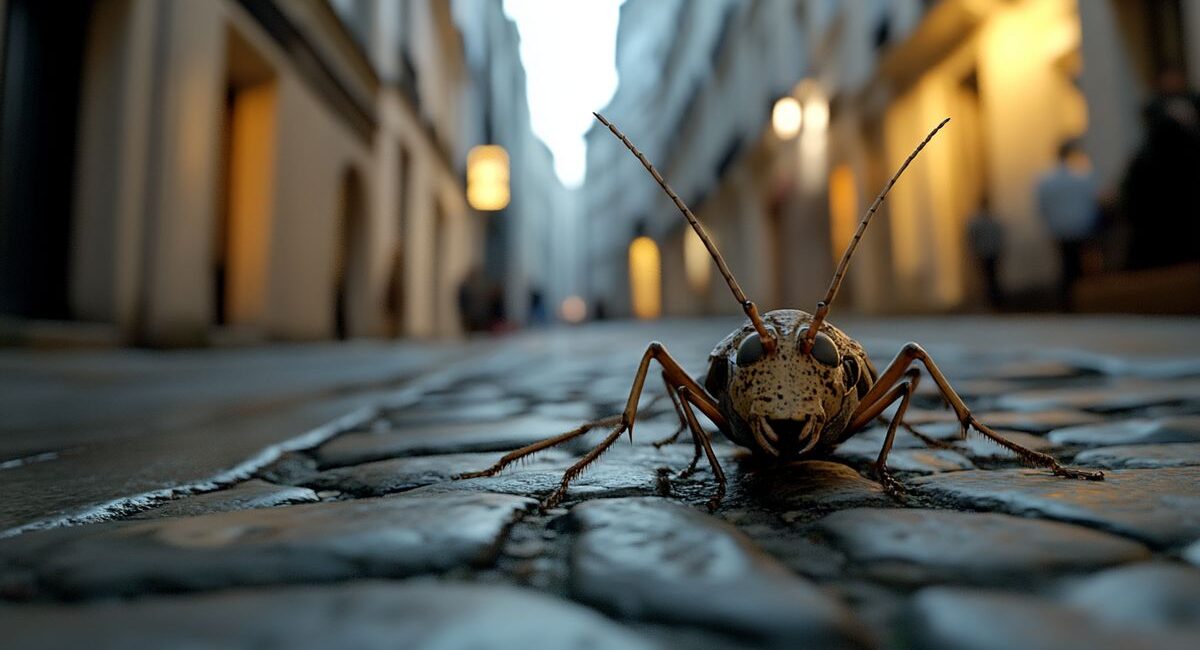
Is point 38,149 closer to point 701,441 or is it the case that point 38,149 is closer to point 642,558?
point 701,441

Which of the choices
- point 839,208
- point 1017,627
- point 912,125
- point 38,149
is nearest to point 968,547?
point 1017,627

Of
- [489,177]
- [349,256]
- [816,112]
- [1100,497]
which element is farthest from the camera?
[489,177]

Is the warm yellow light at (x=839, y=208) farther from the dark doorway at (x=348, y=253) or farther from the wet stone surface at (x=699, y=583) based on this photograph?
the wet stone surface at (x=699, y=583)

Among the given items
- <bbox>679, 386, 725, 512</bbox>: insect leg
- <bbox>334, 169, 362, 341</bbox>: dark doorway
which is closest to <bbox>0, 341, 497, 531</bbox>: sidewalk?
<bbox>679, 386, 725, 512</bbox>: insect leg

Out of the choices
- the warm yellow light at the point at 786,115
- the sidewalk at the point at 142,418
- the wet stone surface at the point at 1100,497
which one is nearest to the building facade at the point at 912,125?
the warm yellow light at the point at 786,115

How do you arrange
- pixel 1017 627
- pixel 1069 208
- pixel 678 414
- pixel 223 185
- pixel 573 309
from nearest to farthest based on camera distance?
pixel 1017 627, pixel 678 414, pixel 223 185, pixel 1069 208, pixel 573 309

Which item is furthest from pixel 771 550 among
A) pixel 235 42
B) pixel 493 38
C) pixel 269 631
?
pixel 493 38
